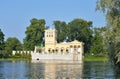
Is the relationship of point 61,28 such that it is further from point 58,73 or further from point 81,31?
point 58,73

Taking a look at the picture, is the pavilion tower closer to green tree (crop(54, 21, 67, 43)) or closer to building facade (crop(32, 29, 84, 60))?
building facade (crop(32, 29, 84, 60))

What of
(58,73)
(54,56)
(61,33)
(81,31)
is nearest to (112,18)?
(58,73)

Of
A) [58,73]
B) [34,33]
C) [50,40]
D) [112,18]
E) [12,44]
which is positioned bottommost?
[58,73]

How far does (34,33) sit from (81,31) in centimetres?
1596

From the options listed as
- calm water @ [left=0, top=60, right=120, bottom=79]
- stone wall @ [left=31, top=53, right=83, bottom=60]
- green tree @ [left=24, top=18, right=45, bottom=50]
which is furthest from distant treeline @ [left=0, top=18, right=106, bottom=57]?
calm water @ [left=0, top=60, right=120, bottom=79]

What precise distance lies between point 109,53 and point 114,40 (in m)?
6.28

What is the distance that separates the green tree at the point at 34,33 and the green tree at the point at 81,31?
9642mm

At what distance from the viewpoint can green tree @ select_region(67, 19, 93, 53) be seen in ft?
444

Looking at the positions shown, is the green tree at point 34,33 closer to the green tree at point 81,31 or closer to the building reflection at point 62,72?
the green tree at point 81,31

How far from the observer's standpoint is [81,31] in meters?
136

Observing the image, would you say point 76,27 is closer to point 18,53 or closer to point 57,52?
point 57,52

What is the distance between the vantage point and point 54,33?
452 ft

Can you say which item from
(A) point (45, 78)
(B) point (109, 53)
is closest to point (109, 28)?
(B) point (109, 53)

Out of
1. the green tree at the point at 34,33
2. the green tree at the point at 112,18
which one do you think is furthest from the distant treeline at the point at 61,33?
the green tree at the point at 112,18
